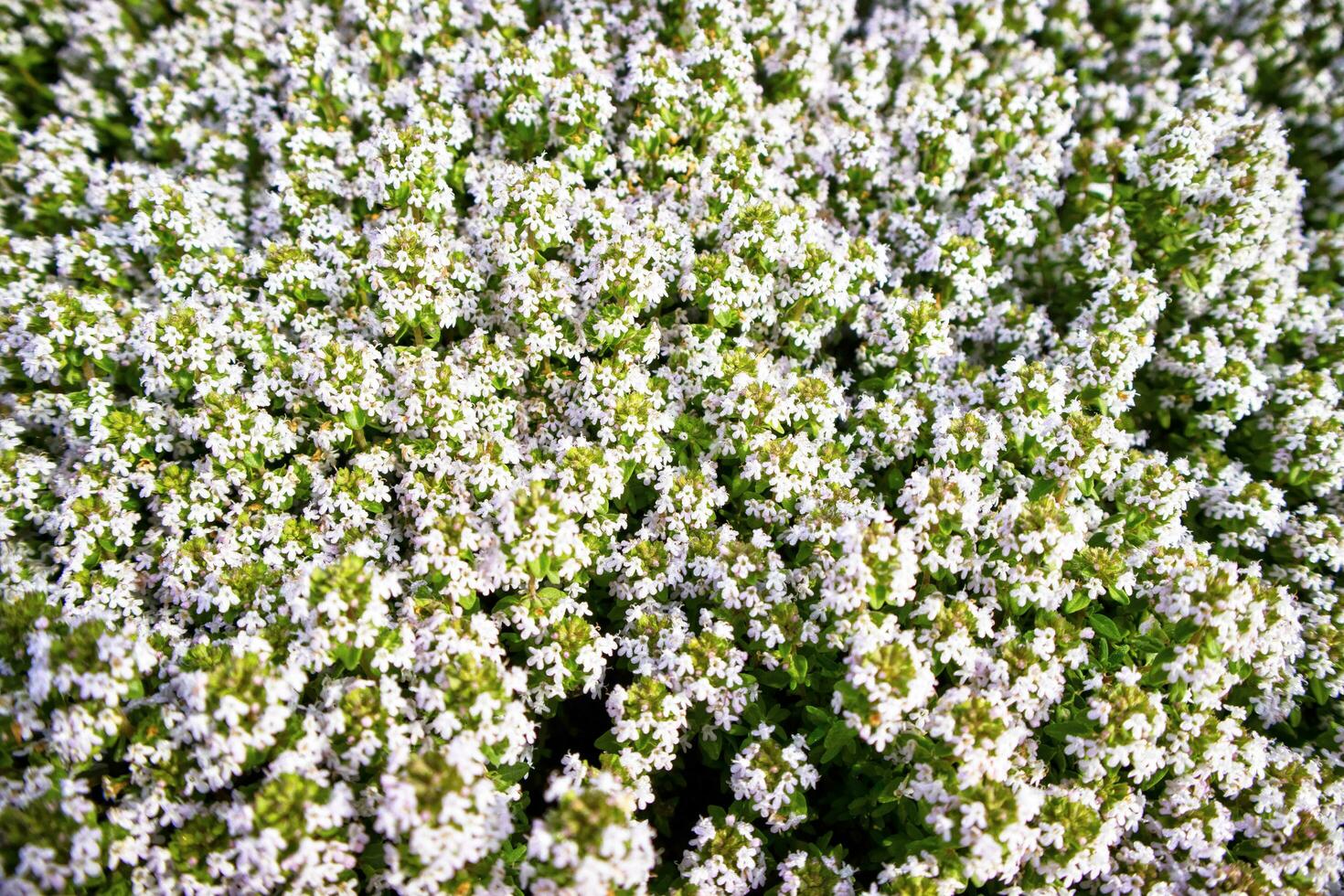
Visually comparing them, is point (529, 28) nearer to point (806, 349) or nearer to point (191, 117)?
point (191, 117)

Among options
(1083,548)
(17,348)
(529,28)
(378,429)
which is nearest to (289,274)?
(378,429)

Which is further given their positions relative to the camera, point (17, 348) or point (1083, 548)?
point (17, 348)

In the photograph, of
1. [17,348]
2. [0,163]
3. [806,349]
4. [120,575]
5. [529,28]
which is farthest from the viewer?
[529,28]

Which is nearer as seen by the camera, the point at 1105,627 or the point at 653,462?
the point at 1105,627

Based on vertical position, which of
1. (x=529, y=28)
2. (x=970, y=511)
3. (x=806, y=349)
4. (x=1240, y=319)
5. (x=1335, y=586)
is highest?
(x=529, y=28)

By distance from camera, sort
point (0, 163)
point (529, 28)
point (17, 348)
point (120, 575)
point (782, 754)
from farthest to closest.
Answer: point (529, 28)
point (0, 163)
point (17, 348)
point (120, 575)
point (782, 754)

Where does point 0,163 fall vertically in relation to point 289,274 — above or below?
above

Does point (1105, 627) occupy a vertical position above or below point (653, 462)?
below

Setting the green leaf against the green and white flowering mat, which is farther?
the green leaf
